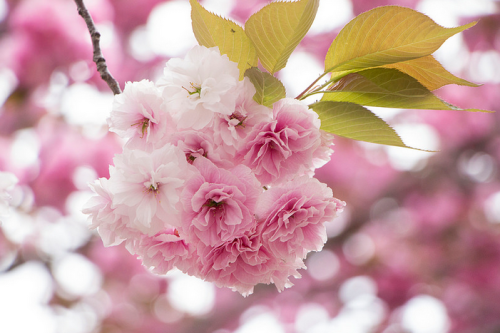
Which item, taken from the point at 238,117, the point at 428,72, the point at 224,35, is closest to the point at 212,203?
the point at 238,117

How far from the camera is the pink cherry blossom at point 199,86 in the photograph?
0.47 m

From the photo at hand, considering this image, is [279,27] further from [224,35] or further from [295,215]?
[295,215]

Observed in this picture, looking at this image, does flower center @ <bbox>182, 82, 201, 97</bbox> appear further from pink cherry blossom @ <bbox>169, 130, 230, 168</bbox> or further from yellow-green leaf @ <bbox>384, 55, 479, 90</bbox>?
yellow-green leaf @ <bbox>384, 55, 479, 90</bbox>

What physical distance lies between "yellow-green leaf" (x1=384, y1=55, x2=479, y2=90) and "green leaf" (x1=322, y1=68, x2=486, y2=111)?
3cm

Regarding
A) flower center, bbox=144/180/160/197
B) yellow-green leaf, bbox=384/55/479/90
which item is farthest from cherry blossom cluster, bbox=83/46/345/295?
yellow-green leaf, bbox=384/55/479/90

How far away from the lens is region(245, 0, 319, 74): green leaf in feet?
1.57

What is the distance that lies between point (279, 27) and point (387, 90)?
0.16 meters

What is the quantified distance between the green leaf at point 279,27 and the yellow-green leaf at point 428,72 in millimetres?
134

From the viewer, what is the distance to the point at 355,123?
524 millimetres

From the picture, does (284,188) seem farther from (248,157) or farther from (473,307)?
(473,307)

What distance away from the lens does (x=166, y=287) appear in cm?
362

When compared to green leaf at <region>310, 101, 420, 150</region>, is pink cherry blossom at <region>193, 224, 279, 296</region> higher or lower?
lower

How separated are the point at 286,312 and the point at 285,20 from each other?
376 cm

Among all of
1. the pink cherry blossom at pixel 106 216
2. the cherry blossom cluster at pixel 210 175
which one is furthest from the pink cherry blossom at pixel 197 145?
the pink cherry blossom at pixel 106 216
